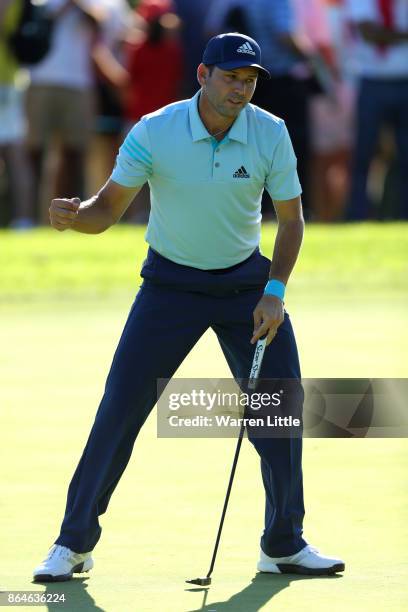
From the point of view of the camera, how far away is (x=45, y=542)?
6.81 meters

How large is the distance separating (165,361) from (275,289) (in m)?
0.47

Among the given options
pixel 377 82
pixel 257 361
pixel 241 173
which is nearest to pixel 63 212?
pixel 241 173

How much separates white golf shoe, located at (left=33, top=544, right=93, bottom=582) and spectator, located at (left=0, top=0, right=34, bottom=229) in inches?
415

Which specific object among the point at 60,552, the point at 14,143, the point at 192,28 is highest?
the point at 192,28

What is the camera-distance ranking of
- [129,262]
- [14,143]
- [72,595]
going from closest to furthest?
[72,595]
[129,262]
[14,143]

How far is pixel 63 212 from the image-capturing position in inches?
247

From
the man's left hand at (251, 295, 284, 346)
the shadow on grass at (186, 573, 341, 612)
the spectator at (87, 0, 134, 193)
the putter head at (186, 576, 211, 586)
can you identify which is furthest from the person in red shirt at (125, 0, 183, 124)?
the putter head at (186, 576, 211, 586)

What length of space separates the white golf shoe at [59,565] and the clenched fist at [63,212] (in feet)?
3.68

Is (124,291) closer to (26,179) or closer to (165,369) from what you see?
(26,179)

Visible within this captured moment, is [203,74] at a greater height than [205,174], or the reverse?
[203,74]

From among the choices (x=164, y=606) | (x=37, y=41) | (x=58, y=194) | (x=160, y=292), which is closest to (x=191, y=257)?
(x=160, y=292)

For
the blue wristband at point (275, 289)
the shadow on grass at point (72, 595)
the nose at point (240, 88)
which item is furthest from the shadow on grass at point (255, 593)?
the nose at point (240, 88)

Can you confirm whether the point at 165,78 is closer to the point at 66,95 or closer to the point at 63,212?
the point at 66,95

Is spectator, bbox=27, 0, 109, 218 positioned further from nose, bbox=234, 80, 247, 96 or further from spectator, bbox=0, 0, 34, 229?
nose, bbox=234, 80, 247, 96
